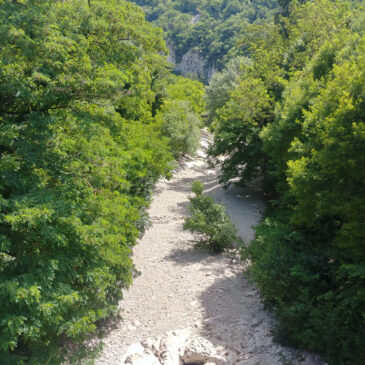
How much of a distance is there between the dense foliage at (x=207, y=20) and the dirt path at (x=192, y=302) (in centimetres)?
7785

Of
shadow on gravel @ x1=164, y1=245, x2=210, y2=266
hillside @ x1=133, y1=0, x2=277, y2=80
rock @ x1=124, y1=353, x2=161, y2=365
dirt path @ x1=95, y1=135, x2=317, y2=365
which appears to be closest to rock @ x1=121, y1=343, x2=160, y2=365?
rock @ x1=124, y1=353, x2=161, y2=365

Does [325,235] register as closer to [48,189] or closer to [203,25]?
[48,189]

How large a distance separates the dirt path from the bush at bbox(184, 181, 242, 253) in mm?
604

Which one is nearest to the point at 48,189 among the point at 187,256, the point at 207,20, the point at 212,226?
the point at 212,226

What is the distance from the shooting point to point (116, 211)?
941cm

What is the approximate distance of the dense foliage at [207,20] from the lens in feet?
323

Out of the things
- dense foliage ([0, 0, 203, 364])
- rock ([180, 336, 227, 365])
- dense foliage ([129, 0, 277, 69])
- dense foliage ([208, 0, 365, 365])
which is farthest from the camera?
dense foliage ([129, 0, 277, 69])

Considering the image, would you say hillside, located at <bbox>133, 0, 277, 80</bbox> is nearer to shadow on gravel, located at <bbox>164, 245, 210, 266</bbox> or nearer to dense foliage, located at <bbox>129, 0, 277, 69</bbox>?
dense foliage, located at <bbox>129, 0, 277, 69</bbox>

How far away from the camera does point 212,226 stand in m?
15.6

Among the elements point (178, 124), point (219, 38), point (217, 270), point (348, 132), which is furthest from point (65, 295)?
point (219, 38)

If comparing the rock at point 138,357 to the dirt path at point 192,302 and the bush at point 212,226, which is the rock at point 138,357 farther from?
the bush at point 212,226

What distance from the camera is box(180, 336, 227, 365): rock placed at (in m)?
9.41

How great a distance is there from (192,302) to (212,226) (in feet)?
13.3

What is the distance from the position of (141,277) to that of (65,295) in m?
7.60
